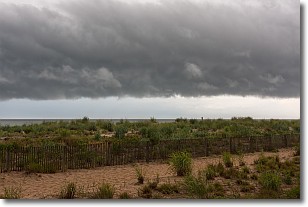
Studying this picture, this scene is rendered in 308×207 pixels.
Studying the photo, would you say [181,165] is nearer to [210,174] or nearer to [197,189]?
[210,174]

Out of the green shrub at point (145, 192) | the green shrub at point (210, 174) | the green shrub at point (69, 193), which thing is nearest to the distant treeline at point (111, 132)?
the green shrub at point (210, 174)

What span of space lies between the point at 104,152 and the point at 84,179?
11.1 ft

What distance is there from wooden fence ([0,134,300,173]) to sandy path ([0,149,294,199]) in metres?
0.43

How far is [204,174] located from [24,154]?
7312 mm

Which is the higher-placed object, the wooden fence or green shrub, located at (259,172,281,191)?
the wooden fence

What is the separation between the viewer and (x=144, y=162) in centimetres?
1933

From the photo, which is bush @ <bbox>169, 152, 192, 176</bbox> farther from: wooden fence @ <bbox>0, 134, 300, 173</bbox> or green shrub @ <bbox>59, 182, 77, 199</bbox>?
green shrub @ <bbox>59, 182, 77, 199</bbox>

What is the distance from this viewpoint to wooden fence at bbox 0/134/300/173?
16344 mm

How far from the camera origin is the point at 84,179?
14992 millimetres

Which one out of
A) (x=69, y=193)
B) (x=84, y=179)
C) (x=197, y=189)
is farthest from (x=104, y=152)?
(x=197, y=189)

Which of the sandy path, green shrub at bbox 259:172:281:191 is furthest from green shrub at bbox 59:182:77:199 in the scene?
green shrub at bbox 259:172:281:191

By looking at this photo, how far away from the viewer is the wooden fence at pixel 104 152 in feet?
53.6

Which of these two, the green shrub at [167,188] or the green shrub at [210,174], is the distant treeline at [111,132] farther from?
the green shrub at [167,188]

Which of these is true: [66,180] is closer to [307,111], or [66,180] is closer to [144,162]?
[144,162]
